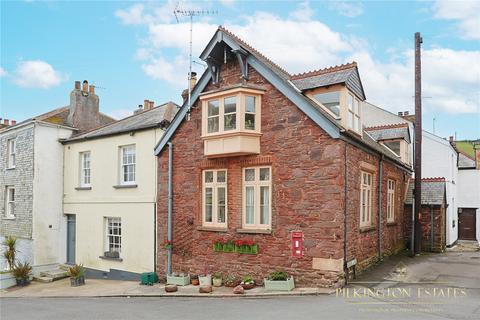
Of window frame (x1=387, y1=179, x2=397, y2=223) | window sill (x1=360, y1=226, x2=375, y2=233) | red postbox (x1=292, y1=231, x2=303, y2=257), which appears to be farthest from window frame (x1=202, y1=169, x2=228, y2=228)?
window frame (x1=387, y1=179, x2=397, y2=223)

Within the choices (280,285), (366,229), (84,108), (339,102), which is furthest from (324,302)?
(84,108)

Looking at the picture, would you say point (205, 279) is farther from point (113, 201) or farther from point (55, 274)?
point (55, 274)

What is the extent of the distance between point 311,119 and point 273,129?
1.41 meters

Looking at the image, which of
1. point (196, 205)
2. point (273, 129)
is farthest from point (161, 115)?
point (273, 129)

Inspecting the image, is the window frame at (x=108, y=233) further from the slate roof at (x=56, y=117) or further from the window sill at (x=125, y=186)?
the slate roof at (x=56, y=117)

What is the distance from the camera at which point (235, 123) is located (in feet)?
46.0

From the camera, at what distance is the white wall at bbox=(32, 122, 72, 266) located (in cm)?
2158

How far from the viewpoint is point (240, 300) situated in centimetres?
1236

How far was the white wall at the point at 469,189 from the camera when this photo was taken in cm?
2770

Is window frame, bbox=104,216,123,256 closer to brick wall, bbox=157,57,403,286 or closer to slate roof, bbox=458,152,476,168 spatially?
brick wall, bbox=157,57,403,286

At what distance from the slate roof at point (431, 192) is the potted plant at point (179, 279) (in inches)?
486

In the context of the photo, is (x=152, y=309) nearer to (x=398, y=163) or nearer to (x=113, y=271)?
(x=113, y=271)

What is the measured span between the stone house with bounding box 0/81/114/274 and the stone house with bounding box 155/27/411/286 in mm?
8123

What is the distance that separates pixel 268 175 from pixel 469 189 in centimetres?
1998
